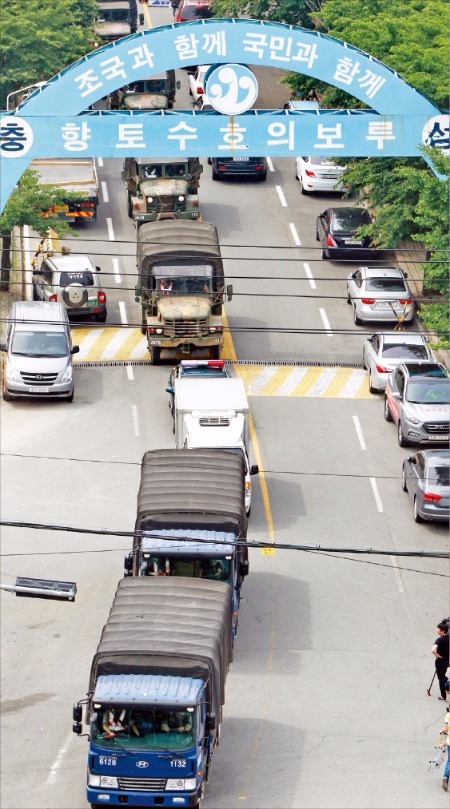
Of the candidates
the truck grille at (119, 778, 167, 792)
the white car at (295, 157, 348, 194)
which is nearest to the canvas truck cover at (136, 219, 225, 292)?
the white car at (295, 157, 348, 194)

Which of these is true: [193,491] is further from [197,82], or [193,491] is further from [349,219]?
[197,82]

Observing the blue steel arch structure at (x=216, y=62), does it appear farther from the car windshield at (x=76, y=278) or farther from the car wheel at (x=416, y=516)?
the car windshield at (x=76, y=278)

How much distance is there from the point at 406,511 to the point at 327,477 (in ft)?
8.32

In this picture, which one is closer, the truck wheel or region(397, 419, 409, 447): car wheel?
region(397, 419, 409, 447): car wheel

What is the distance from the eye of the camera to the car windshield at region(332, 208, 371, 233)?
170ft

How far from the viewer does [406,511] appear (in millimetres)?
38188

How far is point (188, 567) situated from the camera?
103ft

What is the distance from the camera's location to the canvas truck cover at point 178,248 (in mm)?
45688

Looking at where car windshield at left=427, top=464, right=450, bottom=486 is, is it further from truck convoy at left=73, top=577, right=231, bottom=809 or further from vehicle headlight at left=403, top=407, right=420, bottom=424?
truck convoy at left=73, top=577, right=231, bottom=809

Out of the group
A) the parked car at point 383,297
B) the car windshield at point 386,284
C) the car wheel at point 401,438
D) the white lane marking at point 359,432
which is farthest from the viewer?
the car windshield at point 386,284

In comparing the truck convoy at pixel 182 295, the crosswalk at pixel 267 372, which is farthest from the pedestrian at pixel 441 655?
the truck convoy at pixel 182 295

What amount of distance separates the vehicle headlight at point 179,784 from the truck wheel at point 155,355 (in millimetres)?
21539

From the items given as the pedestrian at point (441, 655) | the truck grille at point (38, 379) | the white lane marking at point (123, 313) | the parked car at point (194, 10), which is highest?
the pedestrian at point (441, 655)

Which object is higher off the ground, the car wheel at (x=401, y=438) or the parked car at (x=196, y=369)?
the parked car at (x=196, y=369)
